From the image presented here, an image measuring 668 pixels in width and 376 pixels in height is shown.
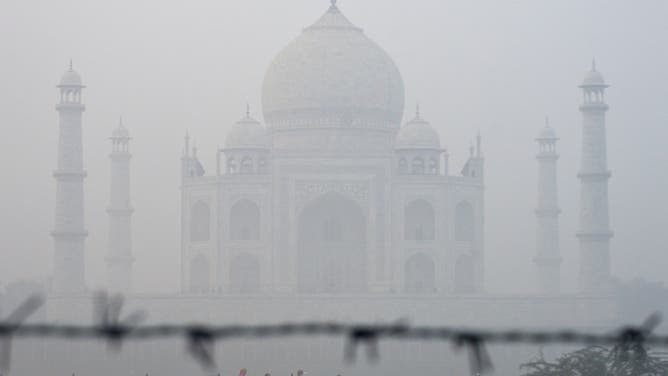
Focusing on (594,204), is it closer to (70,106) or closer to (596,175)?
(596,175)

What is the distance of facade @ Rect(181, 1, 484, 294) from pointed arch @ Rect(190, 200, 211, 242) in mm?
43

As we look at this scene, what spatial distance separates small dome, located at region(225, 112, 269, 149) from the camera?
43125 mm

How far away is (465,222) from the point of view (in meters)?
43.7

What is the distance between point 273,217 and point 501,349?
11243 mm

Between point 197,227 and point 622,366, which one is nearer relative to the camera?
point 622,366

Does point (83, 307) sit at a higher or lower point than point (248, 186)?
lower

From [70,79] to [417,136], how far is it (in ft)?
34.5

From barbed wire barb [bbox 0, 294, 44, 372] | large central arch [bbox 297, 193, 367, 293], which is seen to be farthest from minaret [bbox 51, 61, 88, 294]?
barbed wire barb [bbox 0, 294, 44, 372]

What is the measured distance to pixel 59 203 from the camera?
4019 cm

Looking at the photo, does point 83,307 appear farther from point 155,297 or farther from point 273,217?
point 273,217

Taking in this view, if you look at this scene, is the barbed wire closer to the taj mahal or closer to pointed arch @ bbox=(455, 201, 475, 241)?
the taj mahal

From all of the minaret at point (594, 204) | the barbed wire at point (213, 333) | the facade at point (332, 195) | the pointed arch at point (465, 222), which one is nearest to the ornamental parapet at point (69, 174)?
the facade at point (332, 195)

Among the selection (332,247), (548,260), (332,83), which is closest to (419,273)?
(332,247)

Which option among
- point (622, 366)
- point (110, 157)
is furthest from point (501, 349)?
point (622, 366)
